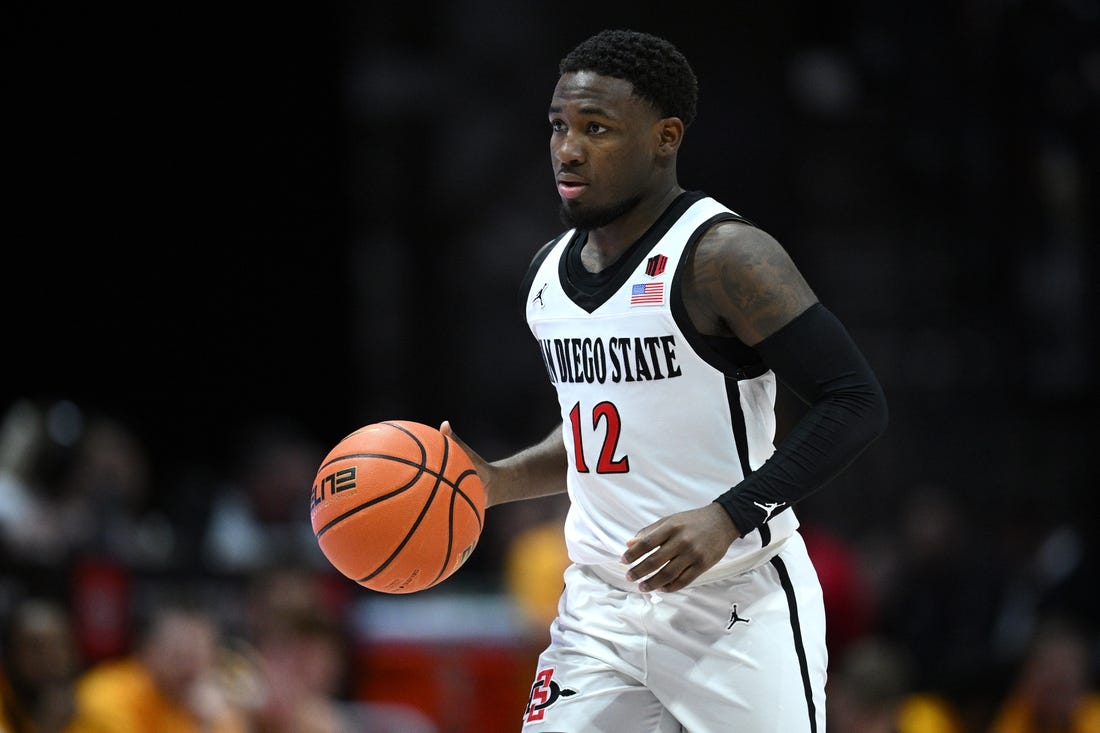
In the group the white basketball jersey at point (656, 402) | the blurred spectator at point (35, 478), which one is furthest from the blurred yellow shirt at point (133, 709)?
the white basketball jersey at point (656, 402)

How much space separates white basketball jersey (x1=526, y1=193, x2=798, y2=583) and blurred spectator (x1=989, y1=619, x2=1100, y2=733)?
13.7ft

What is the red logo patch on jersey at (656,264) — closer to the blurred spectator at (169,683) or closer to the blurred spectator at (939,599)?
the blurred spectator at (169,683)

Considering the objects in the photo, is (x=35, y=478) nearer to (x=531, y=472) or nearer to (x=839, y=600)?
(x=839, y=600)

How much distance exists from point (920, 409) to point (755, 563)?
1097 cm

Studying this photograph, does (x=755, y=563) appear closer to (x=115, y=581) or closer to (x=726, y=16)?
(x=115, y=581)

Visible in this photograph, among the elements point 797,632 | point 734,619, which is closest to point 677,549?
point 734,619

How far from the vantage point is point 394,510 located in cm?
406

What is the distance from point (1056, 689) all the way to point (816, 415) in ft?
15.1

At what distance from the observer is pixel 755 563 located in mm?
4039

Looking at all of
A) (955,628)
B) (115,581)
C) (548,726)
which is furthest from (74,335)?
(548,726)

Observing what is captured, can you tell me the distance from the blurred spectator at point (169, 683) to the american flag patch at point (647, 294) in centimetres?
374

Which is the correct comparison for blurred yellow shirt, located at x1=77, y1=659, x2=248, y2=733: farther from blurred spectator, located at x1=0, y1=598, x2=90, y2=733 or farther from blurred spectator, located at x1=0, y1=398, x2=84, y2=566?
blurred spectator, located at x1=0, y1=398, x2=84, y2=566

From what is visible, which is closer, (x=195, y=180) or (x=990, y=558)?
(x=990, y=558)

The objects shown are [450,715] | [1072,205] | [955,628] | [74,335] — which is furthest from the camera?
[74,335]
